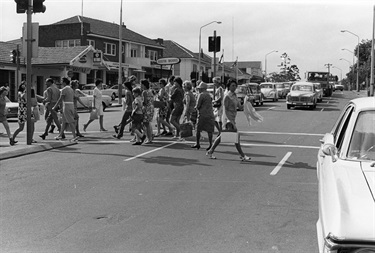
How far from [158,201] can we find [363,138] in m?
3.47

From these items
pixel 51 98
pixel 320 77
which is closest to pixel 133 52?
pixel 320 77

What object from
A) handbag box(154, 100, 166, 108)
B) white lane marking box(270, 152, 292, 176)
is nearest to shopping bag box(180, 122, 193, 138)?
handbag box(154, 100, 166, 108)

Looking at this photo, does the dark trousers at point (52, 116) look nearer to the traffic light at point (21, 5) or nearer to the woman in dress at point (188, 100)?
the traffic light at point (21, 5)

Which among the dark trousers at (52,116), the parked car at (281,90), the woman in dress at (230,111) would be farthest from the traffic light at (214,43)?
the parked car at (281,90)

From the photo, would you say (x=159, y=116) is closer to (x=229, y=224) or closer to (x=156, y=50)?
(x=229, y=224)

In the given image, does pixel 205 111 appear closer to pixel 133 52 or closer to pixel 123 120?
pixel 123 120

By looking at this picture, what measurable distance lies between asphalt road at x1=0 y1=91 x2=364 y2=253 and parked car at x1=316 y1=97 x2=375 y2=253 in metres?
1.25

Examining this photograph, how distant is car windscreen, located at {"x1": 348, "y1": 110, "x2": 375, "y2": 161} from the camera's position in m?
4.43

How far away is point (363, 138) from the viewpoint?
455 centimetres

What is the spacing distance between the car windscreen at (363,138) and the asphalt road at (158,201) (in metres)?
1.26

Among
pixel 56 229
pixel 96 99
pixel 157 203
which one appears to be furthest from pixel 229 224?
pixel 96 99

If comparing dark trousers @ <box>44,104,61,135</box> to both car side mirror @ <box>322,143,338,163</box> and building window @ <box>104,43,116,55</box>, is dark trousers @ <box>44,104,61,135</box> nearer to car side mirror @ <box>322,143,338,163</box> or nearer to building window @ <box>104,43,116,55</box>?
car side mirror @ <box>322,143,338,163</box>

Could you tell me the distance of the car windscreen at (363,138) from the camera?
4.43 meters

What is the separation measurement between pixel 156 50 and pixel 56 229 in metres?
60.0
